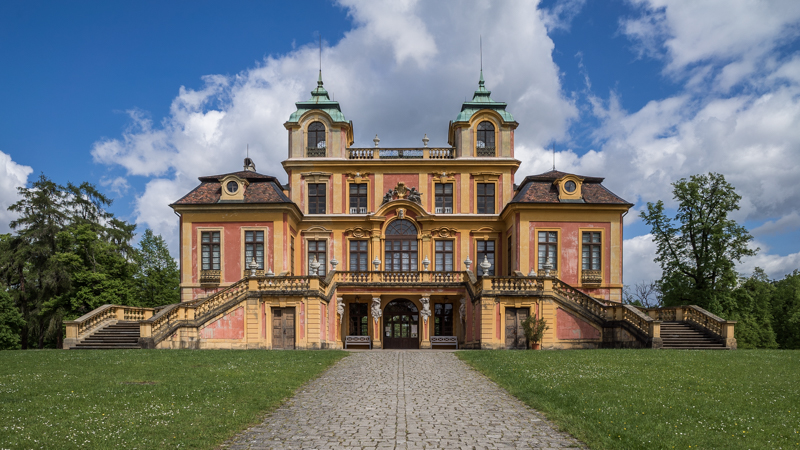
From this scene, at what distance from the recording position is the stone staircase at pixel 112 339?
25.3 m

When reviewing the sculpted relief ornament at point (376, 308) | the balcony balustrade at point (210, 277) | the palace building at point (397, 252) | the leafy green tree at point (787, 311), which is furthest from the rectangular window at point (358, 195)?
the leafy green tree at point (787, 311)

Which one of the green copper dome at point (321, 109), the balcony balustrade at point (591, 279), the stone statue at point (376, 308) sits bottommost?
the stone statue at point (376, 308)

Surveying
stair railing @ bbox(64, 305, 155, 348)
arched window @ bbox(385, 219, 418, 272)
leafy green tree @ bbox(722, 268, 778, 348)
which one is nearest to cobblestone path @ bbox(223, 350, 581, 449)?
stair railing @ bbox(64, 305, 155, 348)

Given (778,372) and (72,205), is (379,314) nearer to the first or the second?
(778,372)

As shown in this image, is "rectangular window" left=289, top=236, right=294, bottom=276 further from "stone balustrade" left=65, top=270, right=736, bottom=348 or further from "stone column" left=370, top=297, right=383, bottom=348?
"stone column" left=370, top=297, right=383, bottom=348

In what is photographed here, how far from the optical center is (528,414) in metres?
10.5

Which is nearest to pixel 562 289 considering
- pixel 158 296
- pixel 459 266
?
pixel 459 266

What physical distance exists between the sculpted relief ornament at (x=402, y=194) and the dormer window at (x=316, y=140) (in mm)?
4714

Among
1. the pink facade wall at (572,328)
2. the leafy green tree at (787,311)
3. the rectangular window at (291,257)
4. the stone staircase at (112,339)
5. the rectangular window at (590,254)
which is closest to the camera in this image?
the stone staircase at (112,339)

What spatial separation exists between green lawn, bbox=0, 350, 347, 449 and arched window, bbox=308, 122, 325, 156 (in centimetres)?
1972

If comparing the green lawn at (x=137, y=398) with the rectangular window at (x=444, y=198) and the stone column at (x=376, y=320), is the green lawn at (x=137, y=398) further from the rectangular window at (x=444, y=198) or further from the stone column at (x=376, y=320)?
the rectangular window at (x=444, y=198)

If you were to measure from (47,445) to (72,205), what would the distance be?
40626mm

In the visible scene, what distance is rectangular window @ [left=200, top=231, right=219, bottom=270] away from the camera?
33.4m

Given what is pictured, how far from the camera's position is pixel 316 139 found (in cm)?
3653
